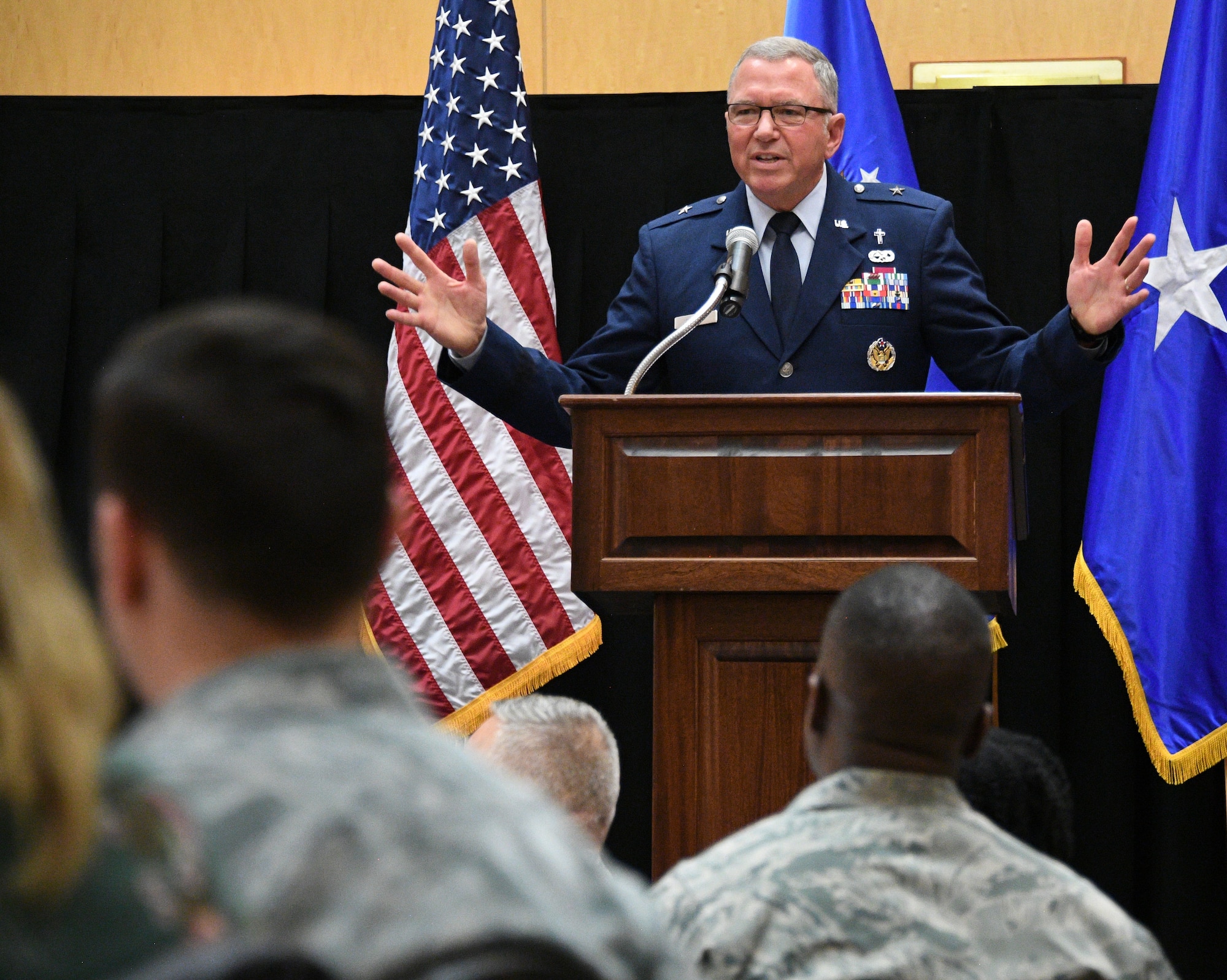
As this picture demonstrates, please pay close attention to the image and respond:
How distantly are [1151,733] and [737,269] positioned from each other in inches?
75.5

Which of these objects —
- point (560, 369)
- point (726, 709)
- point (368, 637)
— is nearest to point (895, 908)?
point (726, 709)

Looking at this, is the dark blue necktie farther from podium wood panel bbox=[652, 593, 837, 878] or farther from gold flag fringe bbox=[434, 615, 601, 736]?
gold flag fringe bbox=[434, 615, 601, 736]

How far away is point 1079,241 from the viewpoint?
8.91ft

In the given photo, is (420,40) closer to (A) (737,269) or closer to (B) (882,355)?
(B) (882,355)

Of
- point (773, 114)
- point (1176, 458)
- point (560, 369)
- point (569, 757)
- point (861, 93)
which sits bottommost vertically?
point (569, 757)

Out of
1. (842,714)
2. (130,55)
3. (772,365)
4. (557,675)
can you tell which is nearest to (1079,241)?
(772,365)

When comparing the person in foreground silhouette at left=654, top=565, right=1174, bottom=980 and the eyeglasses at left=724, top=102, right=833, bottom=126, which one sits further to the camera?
the eyeglasses at left=724, top=102, right=833, bottom=126

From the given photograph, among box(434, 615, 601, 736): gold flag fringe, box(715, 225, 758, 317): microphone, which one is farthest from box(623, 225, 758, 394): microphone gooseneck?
box(434, 615, 601, 736): gold flag fringe

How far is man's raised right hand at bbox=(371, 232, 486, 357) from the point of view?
8.99 ft

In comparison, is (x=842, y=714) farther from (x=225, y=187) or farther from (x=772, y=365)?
(x=225, y=187)

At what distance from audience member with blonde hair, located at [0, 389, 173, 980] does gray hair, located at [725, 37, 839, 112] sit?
2722mm

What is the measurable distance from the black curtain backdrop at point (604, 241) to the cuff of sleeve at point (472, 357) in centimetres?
164

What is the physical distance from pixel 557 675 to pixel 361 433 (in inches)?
135

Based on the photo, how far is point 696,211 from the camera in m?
3.25
